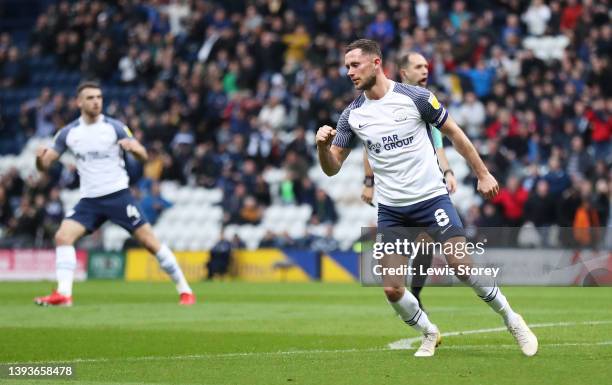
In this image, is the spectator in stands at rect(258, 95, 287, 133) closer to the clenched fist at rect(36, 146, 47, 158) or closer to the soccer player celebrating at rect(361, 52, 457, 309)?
the clenched fist at rect(36, 146, 47, 158)

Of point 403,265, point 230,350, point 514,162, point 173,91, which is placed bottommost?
point 230,350

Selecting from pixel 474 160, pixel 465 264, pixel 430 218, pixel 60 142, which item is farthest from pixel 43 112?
pixel 474 160

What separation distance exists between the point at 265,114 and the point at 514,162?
278 inches

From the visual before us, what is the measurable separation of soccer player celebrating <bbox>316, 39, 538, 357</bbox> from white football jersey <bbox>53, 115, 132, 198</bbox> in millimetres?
6884

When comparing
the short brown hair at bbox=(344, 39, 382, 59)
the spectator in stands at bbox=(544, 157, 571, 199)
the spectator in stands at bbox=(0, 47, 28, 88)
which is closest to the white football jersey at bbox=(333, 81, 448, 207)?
the short brown hair at bbox=(344, 39, 382, 59)

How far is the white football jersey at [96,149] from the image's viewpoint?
1619 cm

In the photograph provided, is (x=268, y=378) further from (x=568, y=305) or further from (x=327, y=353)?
(x=568, y=305)

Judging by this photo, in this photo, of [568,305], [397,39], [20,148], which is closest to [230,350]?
[568,305]

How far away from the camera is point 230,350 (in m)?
11.1

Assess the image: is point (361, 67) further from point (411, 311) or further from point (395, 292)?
point (411, 311)

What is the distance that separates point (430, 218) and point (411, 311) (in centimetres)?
80

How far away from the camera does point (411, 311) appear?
32.5 ft

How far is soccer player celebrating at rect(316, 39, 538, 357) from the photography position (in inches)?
379

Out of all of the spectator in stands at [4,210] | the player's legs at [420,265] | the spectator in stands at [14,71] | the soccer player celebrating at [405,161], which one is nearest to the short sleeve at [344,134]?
the soccer player celebrating at [405,161]
